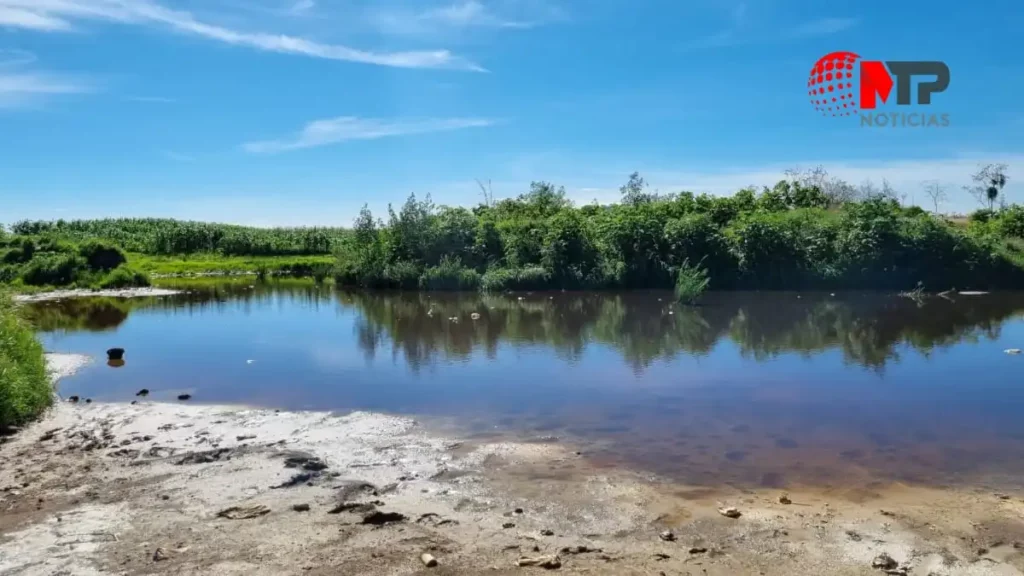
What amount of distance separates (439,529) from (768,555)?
253 centimetres

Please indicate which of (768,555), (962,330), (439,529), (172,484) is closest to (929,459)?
(768,555)

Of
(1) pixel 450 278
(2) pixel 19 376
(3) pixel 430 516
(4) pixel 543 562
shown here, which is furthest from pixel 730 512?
(1) pixel 450 278

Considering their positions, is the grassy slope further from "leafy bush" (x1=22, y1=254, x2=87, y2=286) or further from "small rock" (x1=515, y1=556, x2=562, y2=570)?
"small rock" (x1=515, y1=556, x2=562, y2=570)

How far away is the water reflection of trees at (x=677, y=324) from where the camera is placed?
16.7 meters

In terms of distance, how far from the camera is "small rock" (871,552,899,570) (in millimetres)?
5203

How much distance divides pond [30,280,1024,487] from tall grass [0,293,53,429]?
1533 mm

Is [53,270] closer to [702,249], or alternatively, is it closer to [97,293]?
[97,293]

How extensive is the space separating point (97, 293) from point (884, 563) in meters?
37.5

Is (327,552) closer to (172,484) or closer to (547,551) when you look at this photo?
(547,551)

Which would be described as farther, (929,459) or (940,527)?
(929,459)

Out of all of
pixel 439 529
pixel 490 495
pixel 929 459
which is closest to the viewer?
pixel 439 529

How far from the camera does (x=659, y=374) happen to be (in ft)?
44.5

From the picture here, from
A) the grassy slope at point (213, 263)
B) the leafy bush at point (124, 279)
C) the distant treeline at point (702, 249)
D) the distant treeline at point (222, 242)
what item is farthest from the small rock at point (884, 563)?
the distant treeline at point (222, 242)

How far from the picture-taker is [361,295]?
32438mm
